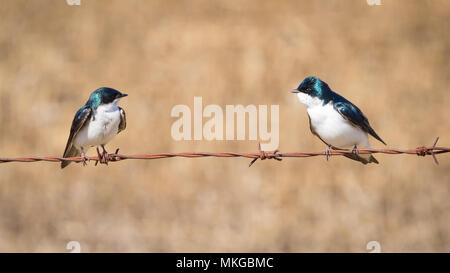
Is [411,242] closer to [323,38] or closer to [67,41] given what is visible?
[323,38]

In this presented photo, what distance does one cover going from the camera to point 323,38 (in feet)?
32.2

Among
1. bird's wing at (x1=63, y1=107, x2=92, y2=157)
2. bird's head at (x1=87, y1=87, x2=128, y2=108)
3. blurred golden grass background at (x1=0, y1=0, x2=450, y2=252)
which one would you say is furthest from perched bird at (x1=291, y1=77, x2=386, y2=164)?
blurred golden grass background at (x1=0, y1=0, x2=450, y2=252)

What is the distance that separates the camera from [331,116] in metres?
5.21

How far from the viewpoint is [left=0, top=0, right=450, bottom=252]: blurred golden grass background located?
8562mm

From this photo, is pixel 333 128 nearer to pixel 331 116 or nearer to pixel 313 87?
pixel 331 116

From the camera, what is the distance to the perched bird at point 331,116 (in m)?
5.20

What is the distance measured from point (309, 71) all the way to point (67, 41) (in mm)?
3821

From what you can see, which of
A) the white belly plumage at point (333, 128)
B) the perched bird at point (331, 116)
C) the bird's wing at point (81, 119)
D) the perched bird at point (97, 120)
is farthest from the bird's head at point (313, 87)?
the bird's wing at point (81, 119)

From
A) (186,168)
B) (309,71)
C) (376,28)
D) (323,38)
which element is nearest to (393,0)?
(376,28)

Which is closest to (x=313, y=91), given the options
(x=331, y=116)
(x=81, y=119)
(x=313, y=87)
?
(x=313, y=87)

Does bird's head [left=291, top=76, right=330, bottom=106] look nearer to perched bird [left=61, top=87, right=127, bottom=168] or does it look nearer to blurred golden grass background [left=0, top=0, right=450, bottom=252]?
perched bird [left=61, top=87, right=127, bottom=168]

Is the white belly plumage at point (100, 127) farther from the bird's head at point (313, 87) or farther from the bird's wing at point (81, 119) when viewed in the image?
the bird's head at point (313, 87)

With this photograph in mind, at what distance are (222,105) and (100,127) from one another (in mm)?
3962

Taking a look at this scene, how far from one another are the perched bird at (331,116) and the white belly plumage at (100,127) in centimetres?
150
